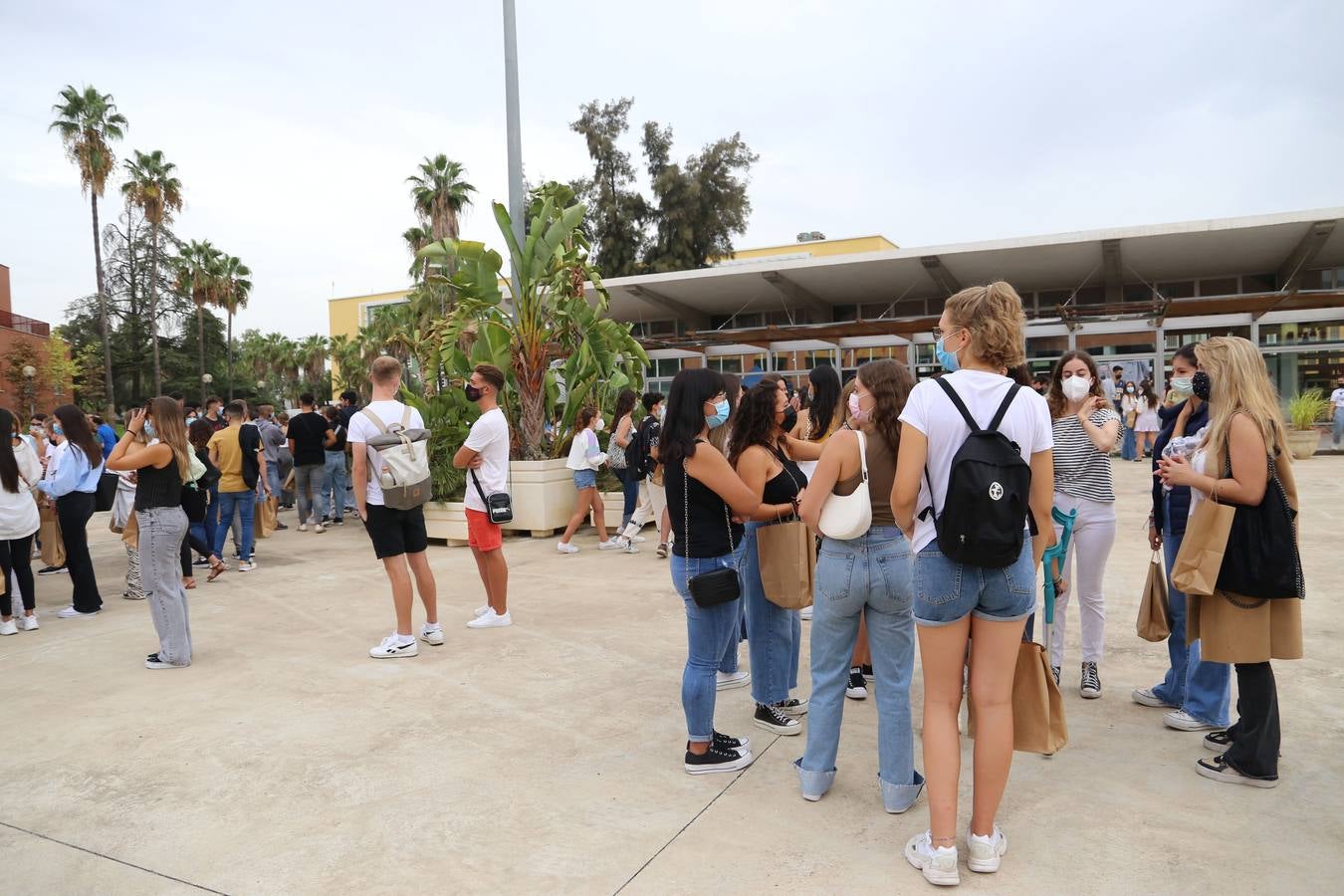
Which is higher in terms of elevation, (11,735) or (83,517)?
(83,517)

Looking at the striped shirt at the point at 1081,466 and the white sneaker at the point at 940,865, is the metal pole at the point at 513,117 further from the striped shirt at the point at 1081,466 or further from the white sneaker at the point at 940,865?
the white sneaker at the point at 940,865

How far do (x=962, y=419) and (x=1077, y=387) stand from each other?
203cm

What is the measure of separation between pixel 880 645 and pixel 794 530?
2.49 feet

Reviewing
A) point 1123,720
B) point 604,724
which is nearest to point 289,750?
point 604,724

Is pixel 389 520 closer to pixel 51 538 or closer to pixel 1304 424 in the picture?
pixel 51 538

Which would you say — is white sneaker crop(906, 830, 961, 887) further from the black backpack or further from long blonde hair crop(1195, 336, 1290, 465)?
long blonde hair crop(1195, 336, 1290, 465)

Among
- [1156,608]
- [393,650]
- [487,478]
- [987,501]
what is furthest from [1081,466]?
[393,650]

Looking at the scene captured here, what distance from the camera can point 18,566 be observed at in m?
6.51

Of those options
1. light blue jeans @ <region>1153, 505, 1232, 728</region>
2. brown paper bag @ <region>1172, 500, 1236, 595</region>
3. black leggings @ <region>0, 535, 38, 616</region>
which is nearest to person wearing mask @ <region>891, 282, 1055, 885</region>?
brown paper bag @ <region>1172, 500, 1236, 595</region>

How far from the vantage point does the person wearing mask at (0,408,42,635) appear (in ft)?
20.0

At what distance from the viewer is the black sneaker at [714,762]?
142 inches

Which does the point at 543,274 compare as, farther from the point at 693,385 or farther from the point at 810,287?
the point at 810,287

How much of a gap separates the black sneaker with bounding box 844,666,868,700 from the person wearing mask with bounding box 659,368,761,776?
3.15ft

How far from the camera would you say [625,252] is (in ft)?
120
